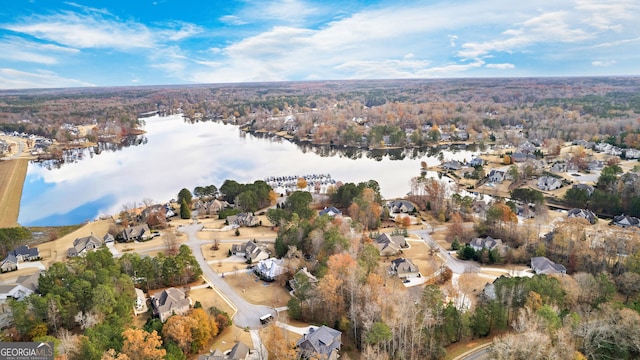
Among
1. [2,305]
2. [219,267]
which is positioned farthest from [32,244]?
[219,267]

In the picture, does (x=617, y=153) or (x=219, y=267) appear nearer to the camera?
(x=219, y=267)

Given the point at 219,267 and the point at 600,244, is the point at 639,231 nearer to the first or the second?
the point at 600,244

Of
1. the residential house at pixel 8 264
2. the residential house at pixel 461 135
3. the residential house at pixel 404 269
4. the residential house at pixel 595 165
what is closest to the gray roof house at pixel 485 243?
the residential house at pixel 404 269

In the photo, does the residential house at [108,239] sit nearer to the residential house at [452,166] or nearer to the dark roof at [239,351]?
the dark roof at [239,351]

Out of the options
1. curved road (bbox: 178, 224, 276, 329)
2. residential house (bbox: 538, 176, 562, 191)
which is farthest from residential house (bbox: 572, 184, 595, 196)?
curved road (bbox: 178, 224, 276, 329)

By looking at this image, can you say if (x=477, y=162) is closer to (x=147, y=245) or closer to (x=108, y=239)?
(x=147, y=245)
